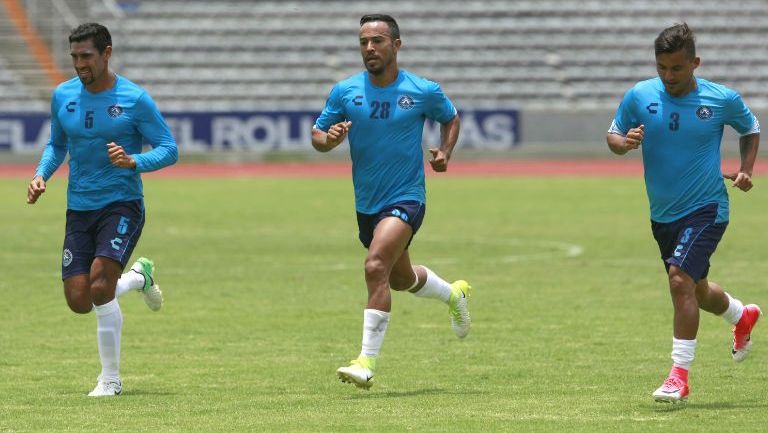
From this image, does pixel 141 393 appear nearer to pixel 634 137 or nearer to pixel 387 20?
pixel 387 20

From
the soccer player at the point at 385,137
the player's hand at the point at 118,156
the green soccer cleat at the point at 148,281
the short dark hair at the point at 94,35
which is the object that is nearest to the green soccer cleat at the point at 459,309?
the soccer player at the point at 385,137

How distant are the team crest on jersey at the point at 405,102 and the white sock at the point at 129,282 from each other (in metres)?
2.29

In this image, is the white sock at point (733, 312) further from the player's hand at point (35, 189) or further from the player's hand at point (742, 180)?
the player's hand at point (35, 189)

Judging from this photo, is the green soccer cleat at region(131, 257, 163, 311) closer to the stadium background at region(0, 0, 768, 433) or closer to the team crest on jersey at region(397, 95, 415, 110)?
the stadium background at region(0, 0, 768, 433)

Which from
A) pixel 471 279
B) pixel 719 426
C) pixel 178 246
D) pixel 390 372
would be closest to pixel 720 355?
pixel 390 372

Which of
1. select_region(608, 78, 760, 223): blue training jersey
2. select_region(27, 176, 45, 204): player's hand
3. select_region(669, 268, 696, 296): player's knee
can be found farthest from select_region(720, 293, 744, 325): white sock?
select_region(27, 176, 45, 204): player's hand

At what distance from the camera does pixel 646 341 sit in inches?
468

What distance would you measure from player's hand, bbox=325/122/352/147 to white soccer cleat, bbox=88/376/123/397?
194 cm

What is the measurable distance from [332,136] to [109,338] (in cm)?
186

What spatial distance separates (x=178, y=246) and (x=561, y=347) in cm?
984

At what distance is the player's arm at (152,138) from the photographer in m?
9.53

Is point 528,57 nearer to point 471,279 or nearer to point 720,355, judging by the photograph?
point 471,279

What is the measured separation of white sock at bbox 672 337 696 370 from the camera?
8.76 metres

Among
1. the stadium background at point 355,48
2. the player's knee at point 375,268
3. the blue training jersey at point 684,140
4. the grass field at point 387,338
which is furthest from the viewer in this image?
the stadium background at point 355,48
